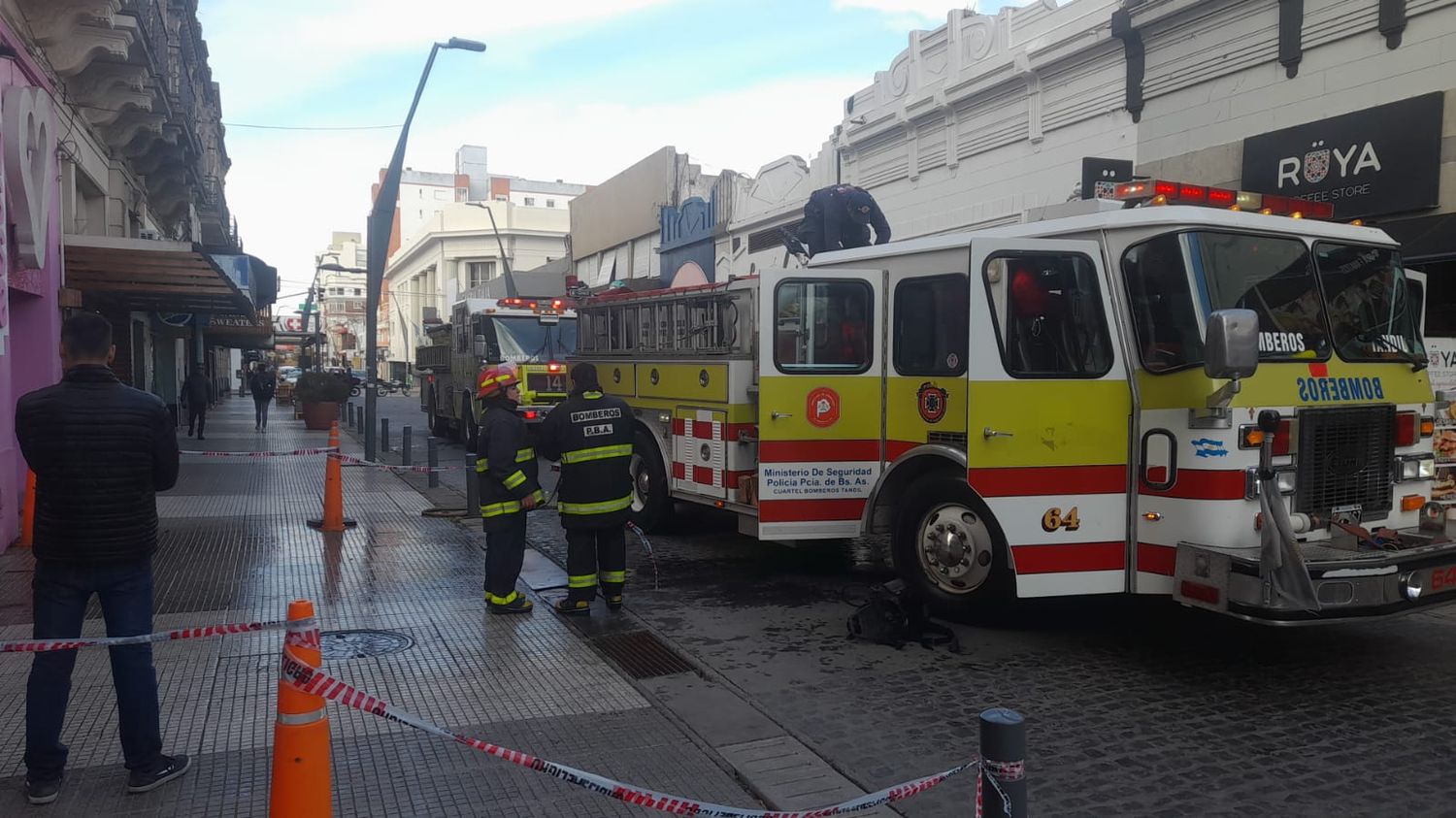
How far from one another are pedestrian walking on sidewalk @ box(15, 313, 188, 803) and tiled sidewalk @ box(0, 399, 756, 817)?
0.86 feet

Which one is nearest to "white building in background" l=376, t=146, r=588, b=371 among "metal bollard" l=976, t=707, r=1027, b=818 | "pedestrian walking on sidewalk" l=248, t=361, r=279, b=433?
"pedestrian walking on sidewalk" l=248, t=361, r=279, b=433

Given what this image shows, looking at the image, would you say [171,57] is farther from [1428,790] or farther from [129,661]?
[1428,790]

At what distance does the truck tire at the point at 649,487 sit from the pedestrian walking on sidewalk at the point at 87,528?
5812 millimetres

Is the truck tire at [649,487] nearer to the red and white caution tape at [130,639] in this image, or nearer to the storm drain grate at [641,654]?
the storm drain grate at [641,654]

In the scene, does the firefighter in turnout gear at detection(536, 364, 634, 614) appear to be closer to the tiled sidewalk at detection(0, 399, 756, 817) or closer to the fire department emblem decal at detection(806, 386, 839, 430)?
the tiled sidewalk at detection(0, 399, 756, 817)

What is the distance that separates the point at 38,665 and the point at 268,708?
4.14ft

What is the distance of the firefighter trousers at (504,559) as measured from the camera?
6977 mm

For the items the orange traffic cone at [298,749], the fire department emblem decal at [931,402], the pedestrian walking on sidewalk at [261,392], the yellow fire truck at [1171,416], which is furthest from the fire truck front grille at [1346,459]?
the pedestrian walking on sidewalk at [261,392]

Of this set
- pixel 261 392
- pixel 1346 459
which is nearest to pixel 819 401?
pixel 1346 459

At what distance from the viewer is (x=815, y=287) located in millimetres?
7648

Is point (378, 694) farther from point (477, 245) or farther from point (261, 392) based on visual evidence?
point (477, 245)

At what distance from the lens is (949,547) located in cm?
655

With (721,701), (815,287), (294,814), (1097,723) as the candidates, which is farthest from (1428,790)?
(815,287)

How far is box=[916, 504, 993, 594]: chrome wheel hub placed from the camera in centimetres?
640
